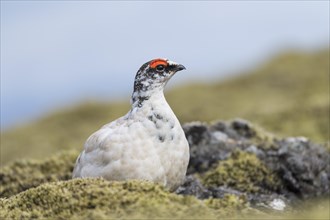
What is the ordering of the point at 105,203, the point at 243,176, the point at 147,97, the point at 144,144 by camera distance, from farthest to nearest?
the point at 243,176 → the point at 147,97 → the point at 144,144 → the point at 105,203

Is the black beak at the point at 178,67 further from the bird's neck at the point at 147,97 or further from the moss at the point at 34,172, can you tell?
the moss at the point at 34,172

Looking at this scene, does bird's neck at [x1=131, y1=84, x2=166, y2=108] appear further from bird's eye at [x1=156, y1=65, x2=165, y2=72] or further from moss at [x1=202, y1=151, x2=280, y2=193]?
moss at [x1=202, y1=151, x2=280, y2=193]

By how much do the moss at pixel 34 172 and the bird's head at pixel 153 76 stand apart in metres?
3.43

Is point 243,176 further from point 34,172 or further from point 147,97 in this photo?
point 34,172

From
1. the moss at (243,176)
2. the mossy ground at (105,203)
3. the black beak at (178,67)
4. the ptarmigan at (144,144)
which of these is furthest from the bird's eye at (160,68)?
the moss at (243,176)

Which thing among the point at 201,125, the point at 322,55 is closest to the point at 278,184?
the point at 201,125

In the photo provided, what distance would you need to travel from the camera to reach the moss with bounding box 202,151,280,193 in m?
11.6

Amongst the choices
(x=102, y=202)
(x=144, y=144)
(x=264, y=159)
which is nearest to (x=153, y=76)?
(x=144, y=144)

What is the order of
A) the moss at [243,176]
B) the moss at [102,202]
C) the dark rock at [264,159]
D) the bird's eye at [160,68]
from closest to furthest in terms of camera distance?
the moss at [102,202] → the bird's eye at [160,68] → the dark rock at [264,159] → the moss at [243,176]

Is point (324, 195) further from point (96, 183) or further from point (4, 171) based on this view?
point (4, 171)

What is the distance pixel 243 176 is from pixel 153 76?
2.86 meters

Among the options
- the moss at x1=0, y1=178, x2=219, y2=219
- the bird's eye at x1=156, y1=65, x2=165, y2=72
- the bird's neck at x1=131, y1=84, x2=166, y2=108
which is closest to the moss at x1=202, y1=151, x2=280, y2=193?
the bird's neck at x1=131, y1=84, x2=166, y2=108

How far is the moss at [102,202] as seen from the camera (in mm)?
7305

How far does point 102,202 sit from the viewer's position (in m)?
7.59
